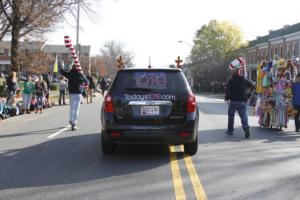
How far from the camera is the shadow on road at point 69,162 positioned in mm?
6805

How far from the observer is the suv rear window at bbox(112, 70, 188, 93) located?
324 inches

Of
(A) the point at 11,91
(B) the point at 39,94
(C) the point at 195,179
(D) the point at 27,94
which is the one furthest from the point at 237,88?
(B) the point at 39,94

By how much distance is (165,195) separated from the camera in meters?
5.88

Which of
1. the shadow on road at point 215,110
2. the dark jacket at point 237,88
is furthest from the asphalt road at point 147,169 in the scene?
the shadow on road at point 215,110

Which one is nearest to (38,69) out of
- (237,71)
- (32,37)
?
(32,37)

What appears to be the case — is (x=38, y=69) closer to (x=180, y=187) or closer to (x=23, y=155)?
(x=23, y=155)

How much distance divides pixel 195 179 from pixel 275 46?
189ft

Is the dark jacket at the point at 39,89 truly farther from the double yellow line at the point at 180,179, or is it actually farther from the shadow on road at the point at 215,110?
the double yellow line at the point at 180,179

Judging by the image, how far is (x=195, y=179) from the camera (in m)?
6.77

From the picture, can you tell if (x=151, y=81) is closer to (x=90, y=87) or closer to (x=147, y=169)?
(x=147, y=169)

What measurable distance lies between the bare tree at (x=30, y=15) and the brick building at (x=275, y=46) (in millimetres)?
30936

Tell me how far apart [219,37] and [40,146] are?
76.4m

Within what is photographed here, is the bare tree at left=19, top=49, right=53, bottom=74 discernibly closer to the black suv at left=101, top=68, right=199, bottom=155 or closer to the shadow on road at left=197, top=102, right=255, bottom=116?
the shadow on road at left=197, top=102, right=255, bottom=116

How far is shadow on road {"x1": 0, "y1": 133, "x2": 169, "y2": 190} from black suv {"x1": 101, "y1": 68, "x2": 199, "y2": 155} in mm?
456
